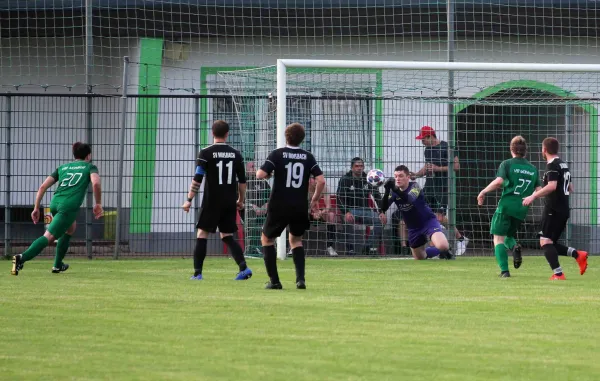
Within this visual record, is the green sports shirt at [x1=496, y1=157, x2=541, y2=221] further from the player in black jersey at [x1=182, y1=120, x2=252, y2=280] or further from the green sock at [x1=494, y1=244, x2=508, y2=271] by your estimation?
the player in black jersey at [x1=182, y1=120, x2=252, y2=280]

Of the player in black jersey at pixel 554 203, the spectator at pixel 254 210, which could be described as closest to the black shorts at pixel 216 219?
the player in black jersey at pixel 554 203

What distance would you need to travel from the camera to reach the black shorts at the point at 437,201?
19.0 meters

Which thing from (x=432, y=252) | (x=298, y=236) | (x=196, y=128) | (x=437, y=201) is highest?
(x=196, y=128)

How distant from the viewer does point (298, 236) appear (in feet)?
39.4

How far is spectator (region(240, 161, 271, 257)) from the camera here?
18.3 meters

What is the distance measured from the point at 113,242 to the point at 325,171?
359 cm

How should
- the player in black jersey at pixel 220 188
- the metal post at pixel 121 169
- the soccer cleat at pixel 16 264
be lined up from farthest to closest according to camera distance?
the metal post at pixel 121 169, the soccer cleat at pixel 16 264, the player in black jersey at pixel 220 188

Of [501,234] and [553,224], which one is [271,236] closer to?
[501,234]

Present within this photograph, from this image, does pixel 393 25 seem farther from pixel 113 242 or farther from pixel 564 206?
pixel 564 206

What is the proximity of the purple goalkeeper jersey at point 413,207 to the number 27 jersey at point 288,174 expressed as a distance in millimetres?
6369

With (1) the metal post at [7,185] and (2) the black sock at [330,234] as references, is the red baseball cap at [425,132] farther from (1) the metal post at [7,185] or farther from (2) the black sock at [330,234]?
(1) the metal post at [7,185]

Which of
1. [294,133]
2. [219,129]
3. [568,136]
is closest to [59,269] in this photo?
[219,129]

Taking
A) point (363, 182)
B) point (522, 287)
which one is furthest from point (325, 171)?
point (522, 287)

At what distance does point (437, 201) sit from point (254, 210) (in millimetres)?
3056
